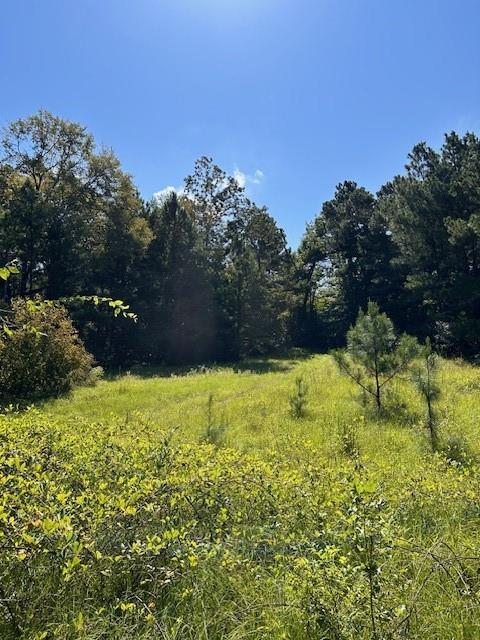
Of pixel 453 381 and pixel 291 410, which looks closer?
pixel 291 410

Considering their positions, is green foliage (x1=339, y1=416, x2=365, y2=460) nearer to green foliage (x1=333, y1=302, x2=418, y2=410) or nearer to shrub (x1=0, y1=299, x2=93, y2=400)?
green foliage (x1=333, y1=302, x2=418, y2=410)

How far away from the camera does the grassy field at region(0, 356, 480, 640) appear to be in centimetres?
196

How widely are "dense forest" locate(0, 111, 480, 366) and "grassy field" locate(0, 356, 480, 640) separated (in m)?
17.3

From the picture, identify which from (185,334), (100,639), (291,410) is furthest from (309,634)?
(185,334)

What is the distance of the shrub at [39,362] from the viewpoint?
12.3 metres

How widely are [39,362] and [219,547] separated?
11962mm

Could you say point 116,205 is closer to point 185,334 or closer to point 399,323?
point 185,334

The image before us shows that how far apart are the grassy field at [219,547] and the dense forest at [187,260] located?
1729 cm

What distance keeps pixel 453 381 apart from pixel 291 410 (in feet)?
13.9

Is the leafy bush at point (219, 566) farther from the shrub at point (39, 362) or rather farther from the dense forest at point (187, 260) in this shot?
the dense forest at point (187, 260)

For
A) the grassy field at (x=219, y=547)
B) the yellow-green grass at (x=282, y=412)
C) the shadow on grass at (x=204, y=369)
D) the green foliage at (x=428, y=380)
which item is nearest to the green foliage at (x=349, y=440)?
the yellow-green grass at (x=282, y=412)

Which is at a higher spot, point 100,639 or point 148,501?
point 148,501

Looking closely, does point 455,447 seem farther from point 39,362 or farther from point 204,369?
point 204,369

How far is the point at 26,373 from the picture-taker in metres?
12.5
